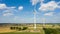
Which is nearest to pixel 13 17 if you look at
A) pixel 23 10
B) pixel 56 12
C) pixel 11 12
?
pixel 11 12

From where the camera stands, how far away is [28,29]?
3053 mm

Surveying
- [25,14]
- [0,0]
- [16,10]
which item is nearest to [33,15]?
[25,14]

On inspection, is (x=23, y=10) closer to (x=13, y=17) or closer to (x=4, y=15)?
(x=13, y=17)

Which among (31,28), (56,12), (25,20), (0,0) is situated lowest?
(31,28)

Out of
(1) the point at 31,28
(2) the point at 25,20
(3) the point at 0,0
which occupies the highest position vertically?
(3) the point at 0,0

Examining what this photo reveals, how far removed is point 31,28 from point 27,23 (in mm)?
191

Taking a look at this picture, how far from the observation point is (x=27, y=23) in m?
3.01

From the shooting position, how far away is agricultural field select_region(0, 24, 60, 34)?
2.97 metres

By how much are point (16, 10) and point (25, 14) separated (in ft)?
0.88

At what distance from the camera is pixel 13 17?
3.01 m

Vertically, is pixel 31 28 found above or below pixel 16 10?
below

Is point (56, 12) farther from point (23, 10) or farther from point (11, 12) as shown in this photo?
point (11, 12)

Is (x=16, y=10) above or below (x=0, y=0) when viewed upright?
below

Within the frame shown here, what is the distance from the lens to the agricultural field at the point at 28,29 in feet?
9.74
